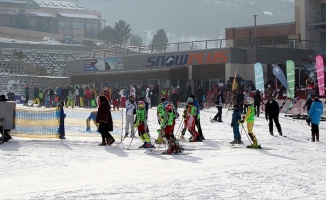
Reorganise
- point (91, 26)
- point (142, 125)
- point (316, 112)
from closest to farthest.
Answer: point (142, 125) → point (316, 112) → point (91, 26)

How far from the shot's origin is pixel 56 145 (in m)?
18.8

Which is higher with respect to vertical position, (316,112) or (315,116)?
(316,112)

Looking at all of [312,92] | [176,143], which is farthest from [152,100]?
[176,143]

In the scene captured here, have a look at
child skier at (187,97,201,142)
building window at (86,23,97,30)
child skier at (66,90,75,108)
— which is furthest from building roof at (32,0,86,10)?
child skier at (187,97,201,142)

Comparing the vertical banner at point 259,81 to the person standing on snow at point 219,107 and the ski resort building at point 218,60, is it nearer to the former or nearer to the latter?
the ski resort building at point 218,60

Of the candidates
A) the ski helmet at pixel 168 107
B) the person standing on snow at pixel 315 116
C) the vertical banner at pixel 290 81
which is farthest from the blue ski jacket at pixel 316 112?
the vertical banner at pixel 290 81

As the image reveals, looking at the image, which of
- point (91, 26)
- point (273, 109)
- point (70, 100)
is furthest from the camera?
point (91, 26)

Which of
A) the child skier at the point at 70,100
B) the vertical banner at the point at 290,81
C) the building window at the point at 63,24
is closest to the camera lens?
the vertical banner at the point at 290,81

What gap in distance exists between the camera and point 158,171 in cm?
1378

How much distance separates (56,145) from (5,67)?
2383 inches

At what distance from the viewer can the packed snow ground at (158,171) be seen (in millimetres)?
Result: 11289

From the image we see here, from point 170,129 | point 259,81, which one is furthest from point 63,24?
point 170,129

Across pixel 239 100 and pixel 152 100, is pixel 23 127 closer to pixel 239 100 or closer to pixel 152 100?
pixel 239 100

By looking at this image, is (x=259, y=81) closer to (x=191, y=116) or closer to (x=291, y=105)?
(x=291, y=105)
